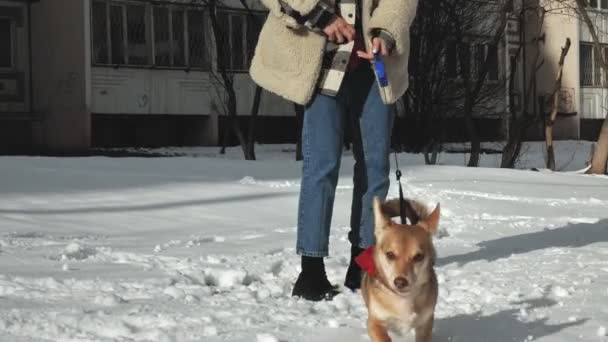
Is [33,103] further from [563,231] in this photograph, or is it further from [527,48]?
[563,231]

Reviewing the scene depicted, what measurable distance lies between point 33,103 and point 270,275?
24974 millimetres

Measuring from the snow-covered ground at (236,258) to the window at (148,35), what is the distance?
56.4 ft

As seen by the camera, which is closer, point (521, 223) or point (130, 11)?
point (521, 223)

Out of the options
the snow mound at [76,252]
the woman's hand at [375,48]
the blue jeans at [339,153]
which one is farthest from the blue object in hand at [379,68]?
the snow mound at [76,252]

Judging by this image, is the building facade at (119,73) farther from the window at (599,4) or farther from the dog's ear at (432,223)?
the dog's ear at (432,223)

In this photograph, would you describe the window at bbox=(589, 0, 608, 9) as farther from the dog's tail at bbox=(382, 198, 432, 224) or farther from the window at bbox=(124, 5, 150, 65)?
the dog's tail at bbox=(382, 198, 432, 224)

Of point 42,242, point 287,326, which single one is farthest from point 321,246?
point 42,242

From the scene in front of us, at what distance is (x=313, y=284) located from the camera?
4230 mm

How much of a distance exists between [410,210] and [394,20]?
1.04 m

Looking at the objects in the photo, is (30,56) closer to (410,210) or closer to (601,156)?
(601,156)

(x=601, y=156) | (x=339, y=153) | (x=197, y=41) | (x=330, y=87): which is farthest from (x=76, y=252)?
(x=197, y=41)

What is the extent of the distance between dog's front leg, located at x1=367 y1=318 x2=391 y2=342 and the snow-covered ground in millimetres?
275

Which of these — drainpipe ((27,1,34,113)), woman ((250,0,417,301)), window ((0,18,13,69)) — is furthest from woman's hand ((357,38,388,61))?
drainpipe ((27,1,34,113))

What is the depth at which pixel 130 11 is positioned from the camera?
27.0 metres
